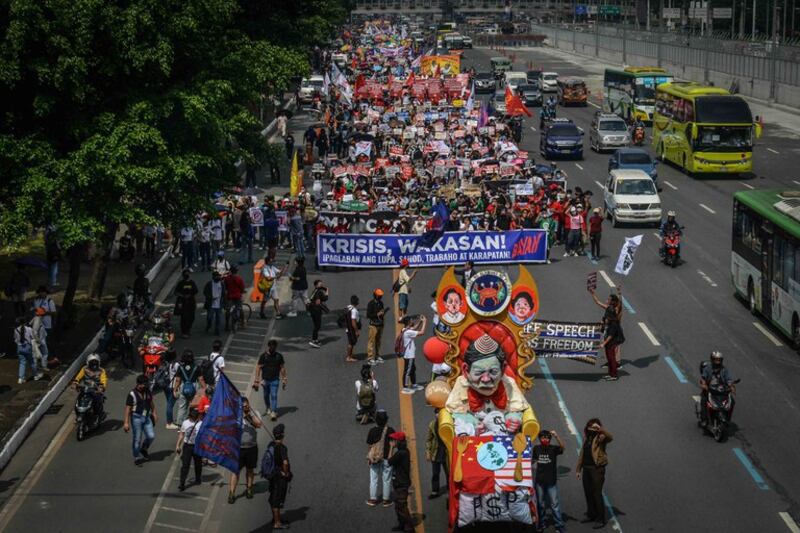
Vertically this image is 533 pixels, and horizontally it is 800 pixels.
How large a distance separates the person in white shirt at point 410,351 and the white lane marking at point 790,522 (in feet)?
27.5

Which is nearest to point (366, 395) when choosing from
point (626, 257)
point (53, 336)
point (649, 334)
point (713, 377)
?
point (713, 377)

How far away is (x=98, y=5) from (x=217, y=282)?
22.6ft

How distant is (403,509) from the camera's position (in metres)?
18.5

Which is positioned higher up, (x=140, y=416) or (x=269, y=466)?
(x=269, y=466)

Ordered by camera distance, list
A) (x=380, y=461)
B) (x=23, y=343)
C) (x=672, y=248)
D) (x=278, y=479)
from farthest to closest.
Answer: (x=672, y=248), (x=23, y=343), (x=380, y=461), (x=278, y=479)

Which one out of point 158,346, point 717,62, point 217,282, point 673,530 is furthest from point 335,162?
point 717,62

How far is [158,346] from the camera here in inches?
1013

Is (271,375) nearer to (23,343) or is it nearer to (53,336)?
(23,343)

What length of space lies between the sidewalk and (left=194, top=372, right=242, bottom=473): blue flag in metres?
5.38

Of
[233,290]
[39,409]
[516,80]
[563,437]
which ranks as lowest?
[516,80]

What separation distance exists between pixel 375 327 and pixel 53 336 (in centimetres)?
773

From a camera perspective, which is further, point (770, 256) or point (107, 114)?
point (770, 256)

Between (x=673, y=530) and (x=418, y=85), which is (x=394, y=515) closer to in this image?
(x=673, y=530)

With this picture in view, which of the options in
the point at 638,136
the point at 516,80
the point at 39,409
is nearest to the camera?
the point at 39,409
